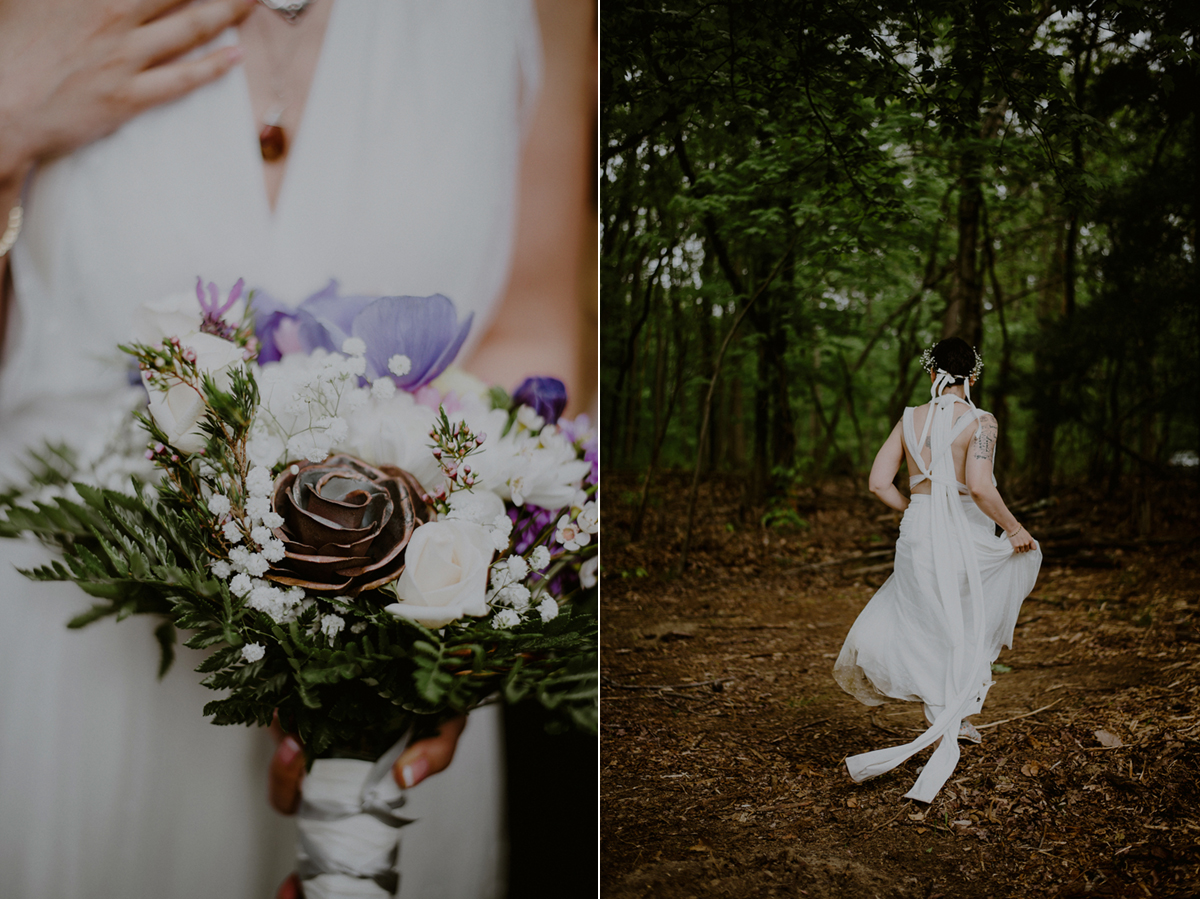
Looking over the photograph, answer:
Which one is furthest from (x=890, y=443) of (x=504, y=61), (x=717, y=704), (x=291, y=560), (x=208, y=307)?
(x=208, y=307)

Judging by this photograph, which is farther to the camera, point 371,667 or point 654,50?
point 654,50

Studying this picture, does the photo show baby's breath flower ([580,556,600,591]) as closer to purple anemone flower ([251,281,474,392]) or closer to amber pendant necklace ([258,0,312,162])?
purple anemone flower ([251,281,474,392])

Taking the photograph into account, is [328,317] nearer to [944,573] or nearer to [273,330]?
[273,330]

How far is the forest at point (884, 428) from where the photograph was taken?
236 cm

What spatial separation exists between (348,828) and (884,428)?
7.04m

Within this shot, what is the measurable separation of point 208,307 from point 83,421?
38cm

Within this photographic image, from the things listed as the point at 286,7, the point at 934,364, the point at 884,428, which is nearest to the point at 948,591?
the point at 934,364

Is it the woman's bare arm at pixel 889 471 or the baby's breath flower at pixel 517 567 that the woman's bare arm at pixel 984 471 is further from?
the baby's breath flower at pixel 517 567

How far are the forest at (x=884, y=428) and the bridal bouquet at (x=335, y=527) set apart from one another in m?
1.02

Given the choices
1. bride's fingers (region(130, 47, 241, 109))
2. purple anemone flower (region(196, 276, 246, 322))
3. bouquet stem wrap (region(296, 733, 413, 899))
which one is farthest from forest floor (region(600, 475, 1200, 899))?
bride's fingers (region(130, 47, 241, 109))

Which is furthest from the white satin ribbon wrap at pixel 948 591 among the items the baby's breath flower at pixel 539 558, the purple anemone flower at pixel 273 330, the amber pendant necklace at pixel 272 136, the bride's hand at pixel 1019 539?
the amber pendant necklace at pixel 272 136

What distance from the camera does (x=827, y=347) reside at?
5898 mm

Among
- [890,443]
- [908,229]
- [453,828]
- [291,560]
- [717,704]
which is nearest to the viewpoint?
[291,560]

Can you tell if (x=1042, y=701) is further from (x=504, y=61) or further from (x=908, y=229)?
(x=504, y=61)
